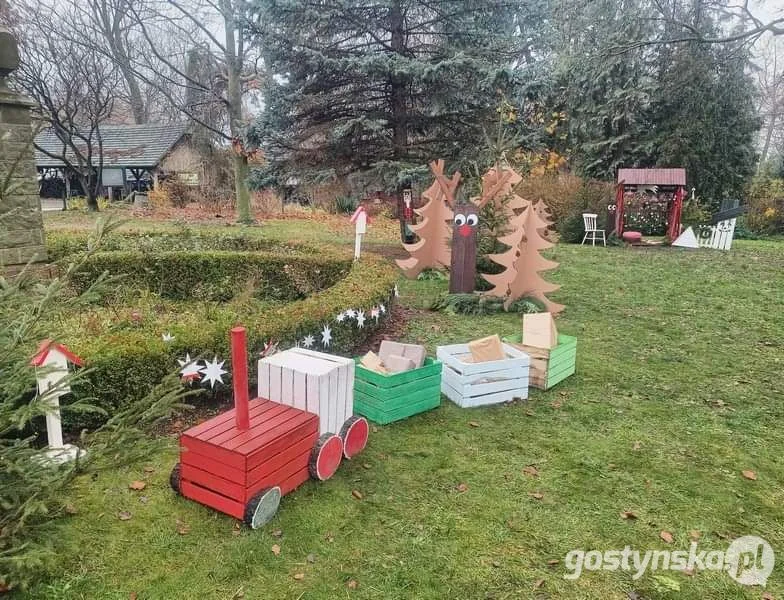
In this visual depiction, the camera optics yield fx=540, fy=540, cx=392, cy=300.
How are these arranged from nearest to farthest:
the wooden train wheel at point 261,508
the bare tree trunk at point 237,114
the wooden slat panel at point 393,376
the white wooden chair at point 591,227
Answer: the wooden train wheel at point 261,508 → the wooden slat panel at point 393,376 → the white wooden chair at point 591,227 → the bare tree trunk at point 237,114

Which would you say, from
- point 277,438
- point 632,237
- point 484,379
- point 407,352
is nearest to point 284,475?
point 277,438

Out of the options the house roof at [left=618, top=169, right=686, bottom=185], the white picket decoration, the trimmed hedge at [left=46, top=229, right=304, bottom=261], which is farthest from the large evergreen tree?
the white picket decoration

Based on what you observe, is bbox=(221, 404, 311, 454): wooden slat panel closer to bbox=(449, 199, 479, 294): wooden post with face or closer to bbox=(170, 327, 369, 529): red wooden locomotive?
bbox=(170, 327, 369, 529): red wooden locomotive

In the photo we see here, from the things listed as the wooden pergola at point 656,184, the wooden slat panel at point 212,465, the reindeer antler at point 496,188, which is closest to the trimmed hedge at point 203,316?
the wooden slat panel at point 212,465

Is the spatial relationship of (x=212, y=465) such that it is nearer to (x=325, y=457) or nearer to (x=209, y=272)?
(x=325, y=457)

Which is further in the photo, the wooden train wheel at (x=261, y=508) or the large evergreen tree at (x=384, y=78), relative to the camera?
the large evergreen tree at (x=384, y=78)

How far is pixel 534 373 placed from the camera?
4.61 m

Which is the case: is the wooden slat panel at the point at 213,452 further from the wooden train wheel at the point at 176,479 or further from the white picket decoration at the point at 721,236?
the white picket decoration at the point at 721,236

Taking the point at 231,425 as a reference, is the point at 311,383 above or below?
above

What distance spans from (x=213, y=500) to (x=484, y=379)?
2.21m

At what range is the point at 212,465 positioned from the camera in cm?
283

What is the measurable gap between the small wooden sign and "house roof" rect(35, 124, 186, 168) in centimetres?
2242

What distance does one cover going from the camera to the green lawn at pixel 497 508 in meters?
2.45

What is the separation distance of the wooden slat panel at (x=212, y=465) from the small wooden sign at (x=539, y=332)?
9.20 ft
